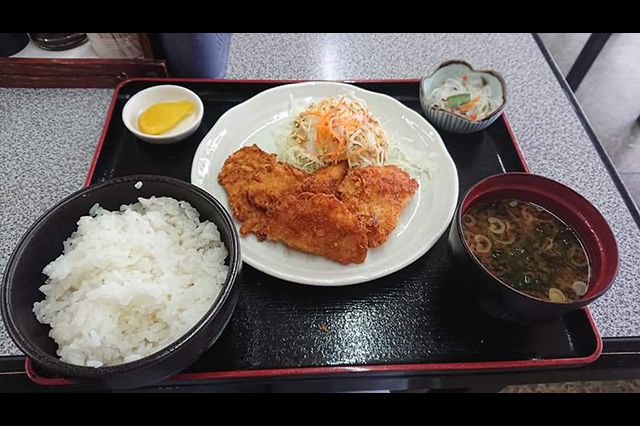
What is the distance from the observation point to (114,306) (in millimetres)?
1273

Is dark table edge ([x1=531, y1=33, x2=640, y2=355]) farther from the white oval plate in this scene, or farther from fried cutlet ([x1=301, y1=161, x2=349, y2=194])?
fried cutlet ([x1=301, y1=161, x2=349, y2=194])

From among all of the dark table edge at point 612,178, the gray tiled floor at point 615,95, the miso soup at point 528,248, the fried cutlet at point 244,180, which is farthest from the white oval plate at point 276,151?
the gray tiled floor at point 615,95

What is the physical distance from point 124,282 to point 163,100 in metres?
1.05

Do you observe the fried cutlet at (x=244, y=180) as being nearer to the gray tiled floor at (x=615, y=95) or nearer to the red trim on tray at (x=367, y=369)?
the red trim on tray at (x=367, y=369)

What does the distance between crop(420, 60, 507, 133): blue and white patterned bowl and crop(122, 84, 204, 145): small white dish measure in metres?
1.05

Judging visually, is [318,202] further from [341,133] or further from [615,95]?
[615,95]

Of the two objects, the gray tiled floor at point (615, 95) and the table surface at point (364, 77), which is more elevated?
the table surface at point (364, 77)

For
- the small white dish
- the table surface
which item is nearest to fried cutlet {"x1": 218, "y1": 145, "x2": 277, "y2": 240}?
the small white dish

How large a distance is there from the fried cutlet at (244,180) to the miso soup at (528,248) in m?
0.76

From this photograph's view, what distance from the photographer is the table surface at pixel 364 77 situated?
178 centimetres

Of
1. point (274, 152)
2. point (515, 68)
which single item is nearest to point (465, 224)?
point (274, 152)

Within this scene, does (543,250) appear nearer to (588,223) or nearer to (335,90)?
(588,223)

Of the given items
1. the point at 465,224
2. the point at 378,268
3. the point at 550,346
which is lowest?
the point at 550,346

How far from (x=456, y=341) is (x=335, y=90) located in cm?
130
